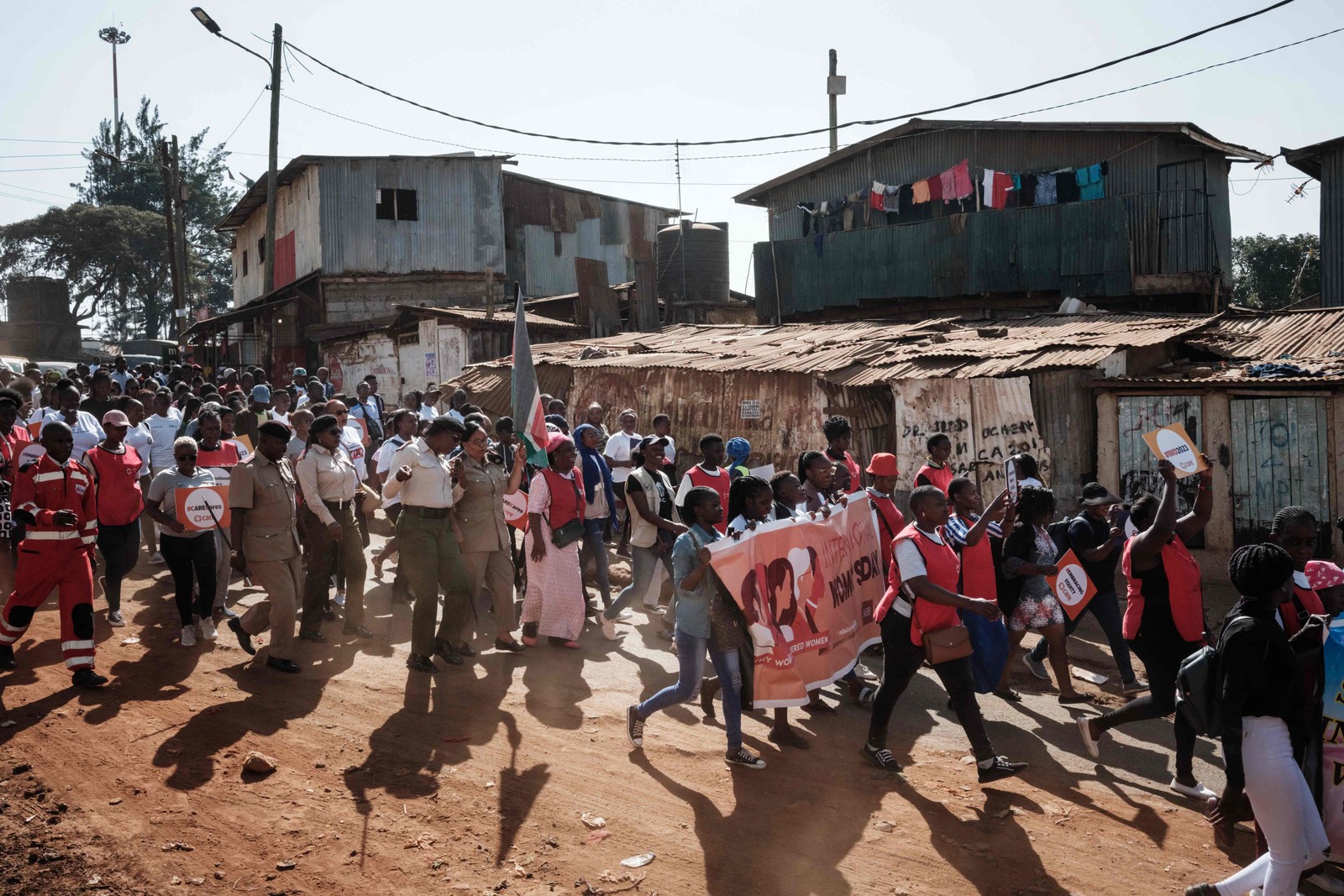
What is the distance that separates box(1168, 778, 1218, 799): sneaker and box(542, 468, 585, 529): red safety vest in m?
4.88

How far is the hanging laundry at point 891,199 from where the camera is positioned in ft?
77.7

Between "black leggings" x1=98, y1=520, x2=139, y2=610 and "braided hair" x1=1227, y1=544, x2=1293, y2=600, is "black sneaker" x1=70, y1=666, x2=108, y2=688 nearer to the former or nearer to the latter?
"black leggings" x1=98, y1=520, x2=139, y2=610

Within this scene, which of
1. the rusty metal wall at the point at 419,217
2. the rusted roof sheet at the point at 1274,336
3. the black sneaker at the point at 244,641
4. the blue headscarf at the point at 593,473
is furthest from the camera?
the rusty metal wall at the point at 419,217

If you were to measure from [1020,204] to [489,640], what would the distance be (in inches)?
677

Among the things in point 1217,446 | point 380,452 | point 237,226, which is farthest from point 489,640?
point 237,226

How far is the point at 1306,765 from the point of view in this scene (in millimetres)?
4598

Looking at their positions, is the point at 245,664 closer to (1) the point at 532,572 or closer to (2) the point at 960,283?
(1) the point at 532,572

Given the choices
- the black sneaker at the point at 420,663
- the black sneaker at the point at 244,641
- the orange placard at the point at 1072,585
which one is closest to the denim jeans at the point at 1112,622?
the orange placard at the point at 1072,585

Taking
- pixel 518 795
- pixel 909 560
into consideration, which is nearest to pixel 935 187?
pixel 909 560

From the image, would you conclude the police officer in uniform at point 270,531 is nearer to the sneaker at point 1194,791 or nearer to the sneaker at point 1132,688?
the sneaker at point 1194,791

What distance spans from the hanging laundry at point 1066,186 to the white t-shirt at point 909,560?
1771 cm

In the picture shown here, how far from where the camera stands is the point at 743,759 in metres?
6.15

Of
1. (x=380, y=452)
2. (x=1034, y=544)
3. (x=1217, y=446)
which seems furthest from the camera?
(x=1217, y=446)

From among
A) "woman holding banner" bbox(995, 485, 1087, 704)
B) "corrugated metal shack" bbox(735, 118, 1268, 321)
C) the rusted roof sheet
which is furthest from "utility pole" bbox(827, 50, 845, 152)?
"woman holding banner" bbox(995, 485, 1087, 704)
